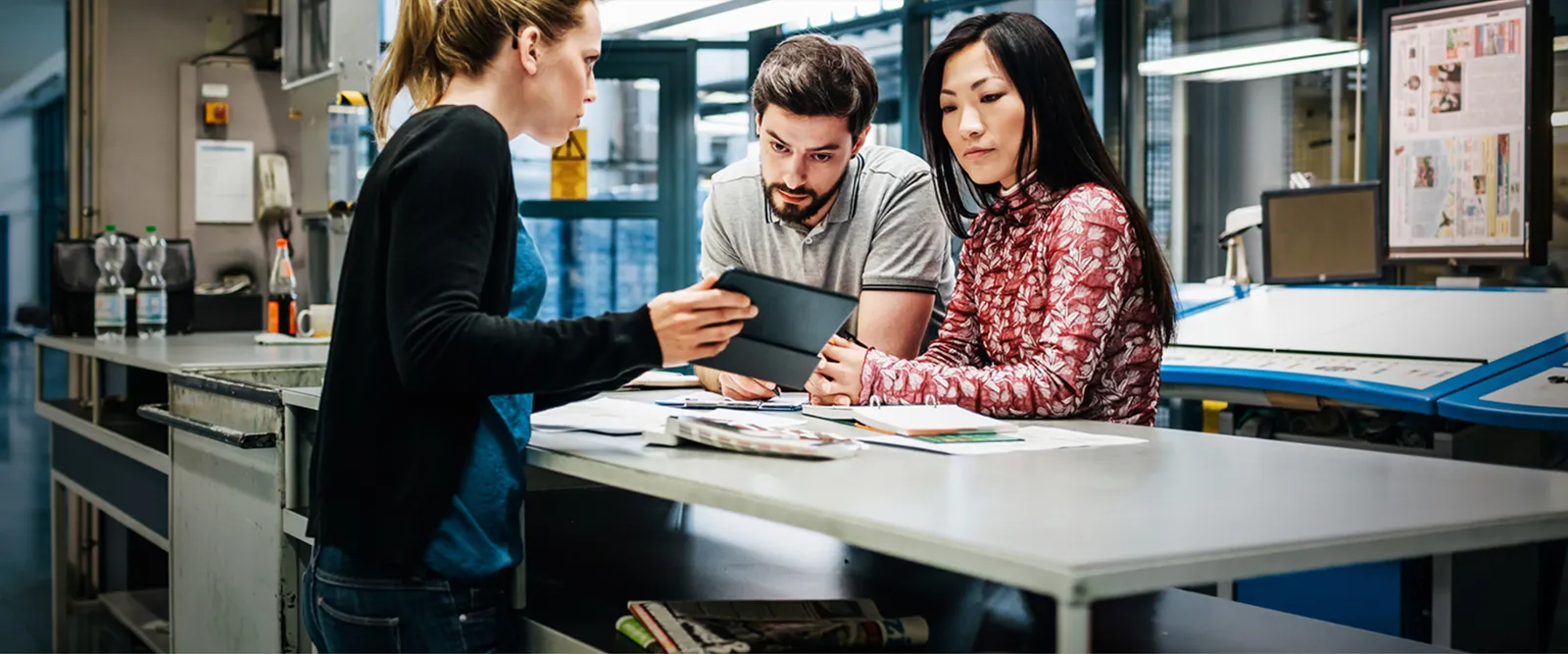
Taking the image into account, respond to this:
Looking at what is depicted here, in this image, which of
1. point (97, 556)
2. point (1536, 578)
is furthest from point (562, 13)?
point (97, 556)

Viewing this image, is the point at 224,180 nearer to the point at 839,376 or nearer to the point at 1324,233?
the point at 839,376

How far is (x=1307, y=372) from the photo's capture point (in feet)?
9.14

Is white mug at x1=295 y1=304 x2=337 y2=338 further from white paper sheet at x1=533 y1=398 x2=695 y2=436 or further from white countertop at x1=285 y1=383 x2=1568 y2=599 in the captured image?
white countertop at x1=285 y1=383 x2=1568 y2=599

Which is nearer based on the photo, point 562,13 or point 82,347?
point 562,13

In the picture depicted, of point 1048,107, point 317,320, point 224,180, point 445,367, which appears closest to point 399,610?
point 445,367

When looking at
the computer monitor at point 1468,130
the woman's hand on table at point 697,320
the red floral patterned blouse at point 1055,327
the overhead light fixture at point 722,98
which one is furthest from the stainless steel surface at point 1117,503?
the overhead light fixture at point 722,98

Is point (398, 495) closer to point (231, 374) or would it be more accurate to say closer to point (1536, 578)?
point (231, 374)

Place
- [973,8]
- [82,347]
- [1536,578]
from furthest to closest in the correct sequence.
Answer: [973,8] < [82,347] < [1536,578]

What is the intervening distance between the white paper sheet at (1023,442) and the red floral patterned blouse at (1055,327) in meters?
0.18

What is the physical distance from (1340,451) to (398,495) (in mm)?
984

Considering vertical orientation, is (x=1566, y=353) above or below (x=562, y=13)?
Result: below

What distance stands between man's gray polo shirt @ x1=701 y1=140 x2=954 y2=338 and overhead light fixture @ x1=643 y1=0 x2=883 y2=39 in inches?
10.9

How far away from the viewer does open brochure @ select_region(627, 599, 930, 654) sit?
120 centimetres

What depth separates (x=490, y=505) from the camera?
1278mm
